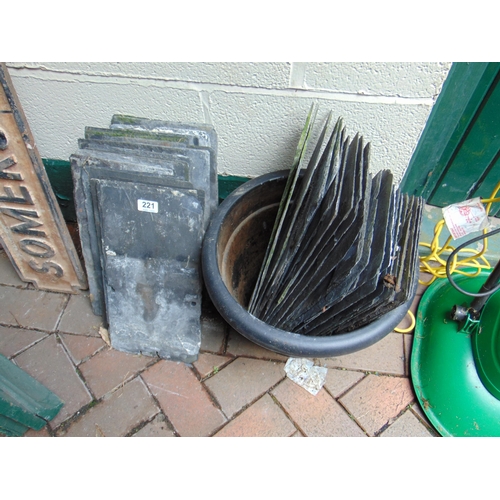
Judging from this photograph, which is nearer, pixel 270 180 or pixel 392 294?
pixel 392 294

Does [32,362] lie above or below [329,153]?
below

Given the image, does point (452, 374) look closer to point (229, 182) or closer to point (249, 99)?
point (229, 182)

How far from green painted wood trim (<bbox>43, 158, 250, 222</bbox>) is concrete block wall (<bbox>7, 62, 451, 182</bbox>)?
60 millimetres

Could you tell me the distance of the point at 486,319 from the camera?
4.95 feet

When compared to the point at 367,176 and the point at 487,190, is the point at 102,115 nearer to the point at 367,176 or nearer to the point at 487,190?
the point at 367,176

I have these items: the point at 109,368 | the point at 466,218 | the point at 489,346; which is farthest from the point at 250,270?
the point at 489,346

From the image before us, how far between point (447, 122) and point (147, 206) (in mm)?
1238

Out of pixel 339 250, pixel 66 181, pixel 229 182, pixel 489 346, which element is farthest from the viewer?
pixel 66 181

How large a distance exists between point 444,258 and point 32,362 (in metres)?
1.94

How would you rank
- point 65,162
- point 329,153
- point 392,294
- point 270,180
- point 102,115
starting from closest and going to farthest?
point 392,294 < point 329,153 < point 270,180 < point 102,115 < point 65,162

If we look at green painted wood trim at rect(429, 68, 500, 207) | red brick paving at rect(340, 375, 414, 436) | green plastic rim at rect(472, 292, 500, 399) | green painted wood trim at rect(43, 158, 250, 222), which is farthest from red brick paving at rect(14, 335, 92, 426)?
green painted wood trim at rect(429, 68, 500, 207)

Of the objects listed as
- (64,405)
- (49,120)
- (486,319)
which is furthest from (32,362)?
(486,319)

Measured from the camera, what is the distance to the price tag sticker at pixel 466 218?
55.6 inches

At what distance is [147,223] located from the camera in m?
1.39
